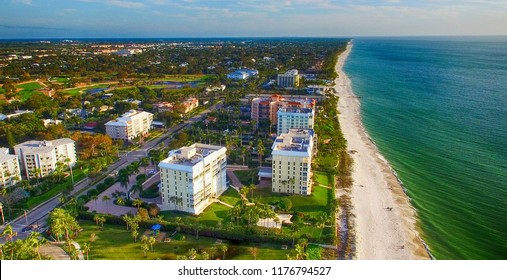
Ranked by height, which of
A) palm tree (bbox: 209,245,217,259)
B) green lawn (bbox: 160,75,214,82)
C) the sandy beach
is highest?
green lawn (bbox: 160,75,214,82)

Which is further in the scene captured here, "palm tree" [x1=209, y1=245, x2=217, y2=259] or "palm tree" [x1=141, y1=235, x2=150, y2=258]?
"palm tree" [x1=141, y1=235, x2=150, y2=258]

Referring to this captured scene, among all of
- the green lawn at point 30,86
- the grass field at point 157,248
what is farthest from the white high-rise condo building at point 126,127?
the green lawn at point 30,86

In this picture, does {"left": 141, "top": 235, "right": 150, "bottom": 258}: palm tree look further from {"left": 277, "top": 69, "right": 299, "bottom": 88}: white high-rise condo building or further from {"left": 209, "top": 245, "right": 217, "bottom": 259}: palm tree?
{"left": 277, "top": 69, "right": 299, "bottom": 88}: white high-rise condo building

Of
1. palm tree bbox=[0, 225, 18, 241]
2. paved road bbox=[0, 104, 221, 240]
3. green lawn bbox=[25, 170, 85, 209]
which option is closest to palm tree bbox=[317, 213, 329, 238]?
palm tree bbox=[0, 225, 18, 241]

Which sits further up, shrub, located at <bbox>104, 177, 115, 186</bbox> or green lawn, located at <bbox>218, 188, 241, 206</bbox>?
shrub, located at <bbox>104, 177, 115, 186</bbox>

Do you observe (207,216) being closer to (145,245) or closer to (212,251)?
(212,251)

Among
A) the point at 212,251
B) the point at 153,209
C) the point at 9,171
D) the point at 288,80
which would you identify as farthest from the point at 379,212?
the point at 288,80

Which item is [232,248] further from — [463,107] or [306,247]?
[463,107]
